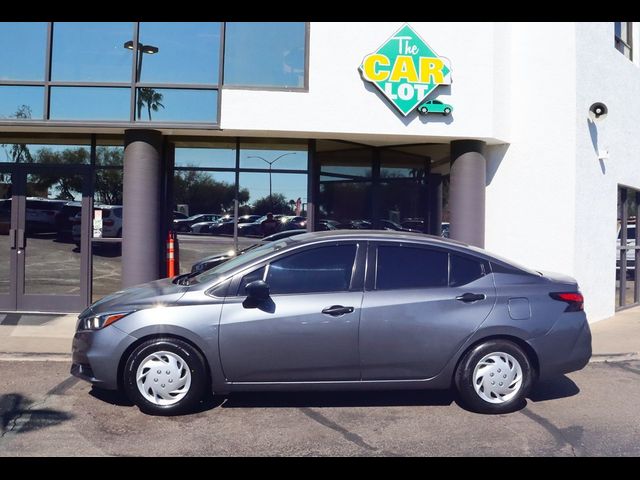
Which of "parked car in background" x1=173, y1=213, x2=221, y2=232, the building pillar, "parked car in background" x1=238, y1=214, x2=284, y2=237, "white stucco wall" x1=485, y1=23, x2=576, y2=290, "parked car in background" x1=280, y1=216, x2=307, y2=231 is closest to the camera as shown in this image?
"white stucco wall" x1=485, y1=23, x2=576, y2=290

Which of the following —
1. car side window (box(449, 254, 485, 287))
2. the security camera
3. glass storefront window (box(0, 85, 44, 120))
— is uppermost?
the security camera

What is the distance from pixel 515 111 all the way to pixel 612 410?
5885mm

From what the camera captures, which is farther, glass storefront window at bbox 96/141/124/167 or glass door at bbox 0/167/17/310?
glass storefront window at bbox 96/141/124/167

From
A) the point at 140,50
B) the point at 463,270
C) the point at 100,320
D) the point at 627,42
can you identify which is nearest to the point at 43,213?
the point at 140,50

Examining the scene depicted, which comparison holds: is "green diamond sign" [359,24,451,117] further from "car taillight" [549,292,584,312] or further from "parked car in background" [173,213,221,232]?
"car taillight" [549,292,584,312]

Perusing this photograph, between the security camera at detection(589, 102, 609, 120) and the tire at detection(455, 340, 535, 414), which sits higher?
the security camera at detection(589, 102, 609, 120)

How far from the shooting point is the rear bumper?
5.73 meters

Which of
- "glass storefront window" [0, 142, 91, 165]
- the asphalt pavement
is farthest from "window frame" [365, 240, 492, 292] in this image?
"glass storefront window" [0, 142, 91, 165]

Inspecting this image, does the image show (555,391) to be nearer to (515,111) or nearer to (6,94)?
(515,111)

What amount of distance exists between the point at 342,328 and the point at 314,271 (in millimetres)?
567

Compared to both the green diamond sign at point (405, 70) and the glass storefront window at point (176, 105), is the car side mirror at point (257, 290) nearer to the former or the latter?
the glass storefront window at point (176, 105)

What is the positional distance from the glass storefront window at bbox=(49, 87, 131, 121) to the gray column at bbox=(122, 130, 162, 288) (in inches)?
15.3
